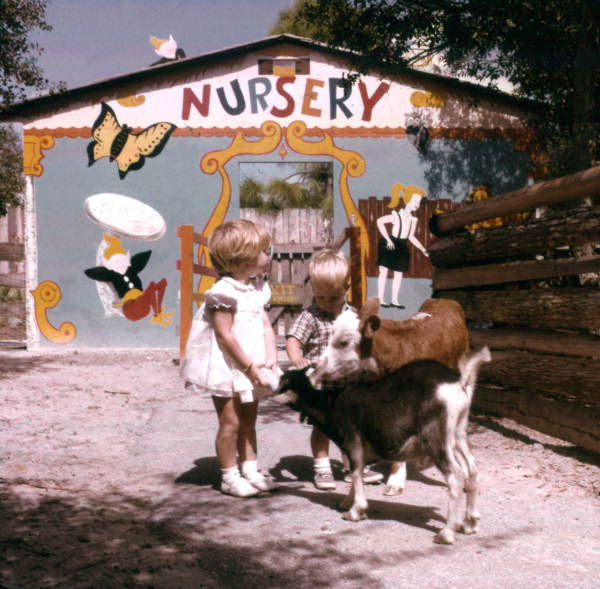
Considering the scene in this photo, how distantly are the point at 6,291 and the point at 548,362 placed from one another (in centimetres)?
1598

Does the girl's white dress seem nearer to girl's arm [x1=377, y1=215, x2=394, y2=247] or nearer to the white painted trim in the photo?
girl's arm [x1=377, y1=215, x2=394, y2=247]

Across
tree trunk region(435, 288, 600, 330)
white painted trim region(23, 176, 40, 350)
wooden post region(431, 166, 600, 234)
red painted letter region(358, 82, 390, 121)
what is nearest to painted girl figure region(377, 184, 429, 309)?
red painted letter region(358, 82, 390, 121)

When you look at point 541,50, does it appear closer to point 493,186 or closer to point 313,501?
point 493,186

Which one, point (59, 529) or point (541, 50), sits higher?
point (541, 50)

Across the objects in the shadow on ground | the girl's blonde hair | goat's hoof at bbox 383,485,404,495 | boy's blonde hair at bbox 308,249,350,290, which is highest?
the girl's blonde hair

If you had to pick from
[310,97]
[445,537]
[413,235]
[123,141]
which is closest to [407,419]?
[445,537]

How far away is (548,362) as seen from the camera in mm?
5535

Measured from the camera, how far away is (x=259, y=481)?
405 cm

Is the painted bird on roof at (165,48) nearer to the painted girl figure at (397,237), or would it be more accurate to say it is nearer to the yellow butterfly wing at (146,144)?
the yellow butterfly wing at (146,144)

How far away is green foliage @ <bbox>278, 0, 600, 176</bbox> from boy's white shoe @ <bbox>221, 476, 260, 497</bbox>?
21.7ft

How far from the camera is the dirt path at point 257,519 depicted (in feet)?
9.27

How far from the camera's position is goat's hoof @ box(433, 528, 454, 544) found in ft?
10.4

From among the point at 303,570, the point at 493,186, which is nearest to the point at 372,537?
the point at 303,570

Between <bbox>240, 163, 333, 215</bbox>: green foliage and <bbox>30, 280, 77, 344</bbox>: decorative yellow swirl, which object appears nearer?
<bbox>30, 280, 77, 344</bbox>: decorative yellow swirl
